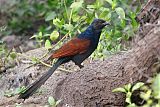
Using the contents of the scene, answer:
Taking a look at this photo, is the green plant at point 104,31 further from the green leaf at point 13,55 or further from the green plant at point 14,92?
the green plant at point 14,92

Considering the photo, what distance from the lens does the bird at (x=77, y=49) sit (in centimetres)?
610

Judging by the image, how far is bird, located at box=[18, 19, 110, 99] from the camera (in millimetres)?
6098

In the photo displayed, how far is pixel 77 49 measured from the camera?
6246mm

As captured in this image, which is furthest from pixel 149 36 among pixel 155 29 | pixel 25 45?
pixel 25 45

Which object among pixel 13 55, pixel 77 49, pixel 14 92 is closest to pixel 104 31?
pixel 77 49

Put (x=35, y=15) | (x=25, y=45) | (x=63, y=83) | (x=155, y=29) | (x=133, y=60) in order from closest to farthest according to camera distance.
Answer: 1. (x=155, y=29)
2. (x=133, y=60)
3. (x=63, y=83)
4. (x=25, y=45)
5. (x=35, y=15)

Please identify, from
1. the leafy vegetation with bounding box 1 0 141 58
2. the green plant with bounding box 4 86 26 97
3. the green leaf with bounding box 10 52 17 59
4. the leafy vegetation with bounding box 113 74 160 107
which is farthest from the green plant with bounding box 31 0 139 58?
the leafy vegetation with bounding box 113 74 160 107

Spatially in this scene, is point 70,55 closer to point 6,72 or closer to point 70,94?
point 70,94

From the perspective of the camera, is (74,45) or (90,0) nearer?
(74,45)

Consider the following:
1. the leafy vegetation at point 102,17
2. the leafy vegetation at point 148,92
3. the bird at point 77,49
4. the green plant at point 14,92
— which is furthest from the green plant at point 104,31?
the leafy vegetation at point 148,92

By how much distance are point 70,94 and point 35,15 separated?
211 inches

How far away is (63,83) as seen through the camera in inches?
Result: 236

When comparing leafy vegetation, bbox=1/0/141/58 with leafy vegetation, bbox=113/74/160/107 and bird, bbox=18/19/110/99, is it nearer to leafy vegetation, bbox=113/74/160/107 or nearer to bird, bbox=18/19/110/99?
bird, bbox=18/19/110/99

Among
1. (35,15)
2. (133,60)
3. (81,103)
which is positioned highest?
(35,15)
